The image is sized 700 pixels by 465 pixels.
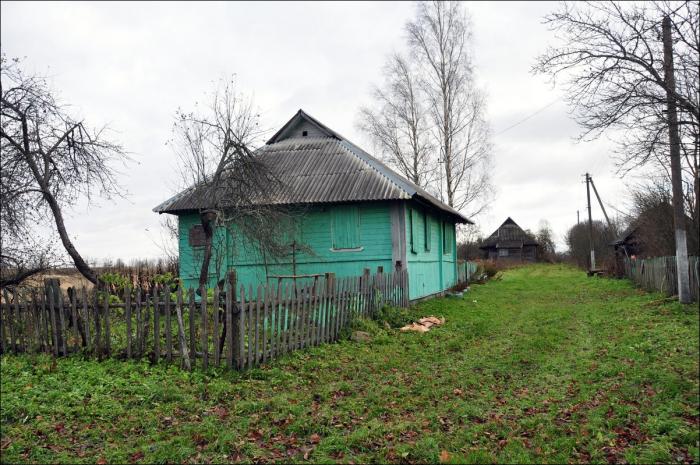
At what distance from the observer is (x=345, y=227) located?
50.9 feet

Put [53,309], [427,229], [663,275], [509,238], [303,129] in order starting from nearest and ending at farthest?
[53,309] < [663,275] < [427,229] < [303,129] < [509,238]

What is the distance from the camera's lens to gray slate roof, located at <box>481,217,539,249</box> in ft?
199

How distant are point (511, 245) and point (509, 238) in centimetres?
108

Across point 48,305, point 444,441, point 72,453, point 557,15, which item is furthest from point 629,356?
point 48,305

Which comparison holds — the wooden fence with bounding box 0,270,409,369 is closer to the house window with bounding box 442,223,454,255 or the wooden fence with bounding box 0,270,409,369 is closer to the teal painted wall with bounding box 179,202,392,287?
the teal painted wall with bounding box 179,202,392,287

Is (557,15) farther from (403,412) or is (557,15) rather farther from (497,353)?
(403,412)

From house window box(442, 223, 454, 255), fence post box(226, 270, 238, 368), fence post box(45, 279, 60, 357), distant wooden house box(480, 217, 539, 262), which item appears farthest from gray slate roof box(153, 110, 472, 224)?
distant wooden house box(480, 217, 539, 262)

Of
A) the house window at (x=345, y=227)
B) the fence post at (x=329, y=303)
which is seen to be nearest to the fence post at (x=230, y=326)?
the fence post at (x=329, y=303)

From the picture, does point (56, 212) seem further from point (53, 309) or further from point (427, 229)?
point (427, 229)

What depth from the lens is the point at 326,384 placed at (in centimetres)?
695

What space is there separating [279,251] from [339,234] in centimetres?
290

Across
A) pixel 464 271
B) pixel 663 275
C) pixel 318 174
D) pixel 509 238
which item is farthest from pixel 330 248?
pixel 509 238

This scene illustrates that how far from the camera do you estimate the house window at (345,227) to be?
15.4 m

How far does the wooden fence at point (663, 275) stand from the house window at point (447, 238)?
23.1 ft
